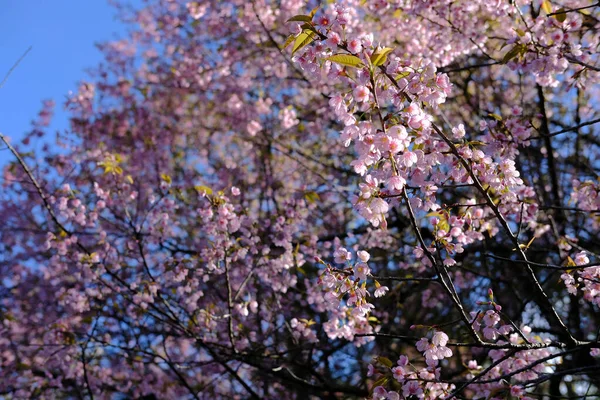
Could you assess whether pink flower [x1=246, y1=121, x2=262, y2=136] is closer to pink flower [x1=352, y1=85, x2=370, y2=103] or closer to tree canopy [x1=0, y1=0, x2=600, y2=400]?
tree canopy [x1=0, y1=0, x2=600, y2=400]

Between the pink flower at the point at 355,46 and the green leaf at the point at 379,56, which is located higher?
the pink flower at the point at 355,46

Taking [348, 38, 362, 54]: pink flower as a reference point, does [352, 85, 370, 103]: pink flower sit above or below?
below

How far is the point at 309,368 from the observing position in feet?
14.6

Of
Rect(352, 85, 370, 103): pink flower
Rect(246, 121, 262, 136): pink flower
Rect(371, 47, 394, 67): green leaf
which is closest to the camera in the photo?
Rect(371, 47, 394, 67): green leaf

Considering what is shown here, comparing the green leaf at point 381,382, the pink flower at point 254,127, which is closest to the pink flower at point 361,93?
the green leaf at point 381,382

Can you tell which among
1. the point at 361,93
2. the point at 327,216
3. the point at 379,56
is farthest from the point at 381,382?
the point at 327,216

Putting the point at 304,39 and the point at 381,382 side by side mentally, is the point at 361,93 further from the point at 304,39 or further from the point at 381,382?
the point at 381,382

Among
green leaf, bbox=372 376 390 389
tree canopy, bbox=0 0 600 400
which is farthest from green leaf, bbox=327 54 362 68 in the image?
green leaf, bbox=372 376 390 389

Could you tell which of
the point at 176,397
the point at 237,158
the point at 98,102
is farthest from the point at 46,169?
the point at 176,397

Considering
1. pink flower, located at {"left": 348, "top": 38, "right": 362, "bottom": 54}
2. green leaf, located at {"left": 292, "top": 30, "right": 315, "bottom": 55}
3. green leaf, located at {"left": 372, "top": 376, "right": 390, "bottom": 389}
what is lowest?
green leaf, located at {"left": 372, "top": 376, "right": 390, "bottom": 389}

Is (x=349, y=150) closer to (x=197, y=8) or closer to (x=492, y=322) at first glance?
(x=197, y=8)

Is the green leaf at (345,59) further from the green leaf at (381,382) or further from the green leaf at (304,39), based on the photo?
the green leaf at (381,382)

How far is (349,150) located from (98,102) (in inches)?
184

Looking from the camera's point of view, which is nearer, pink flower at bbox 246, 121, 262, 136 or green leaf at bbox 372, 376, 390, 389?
green leaf at bbox 372, 376, 390, 389
